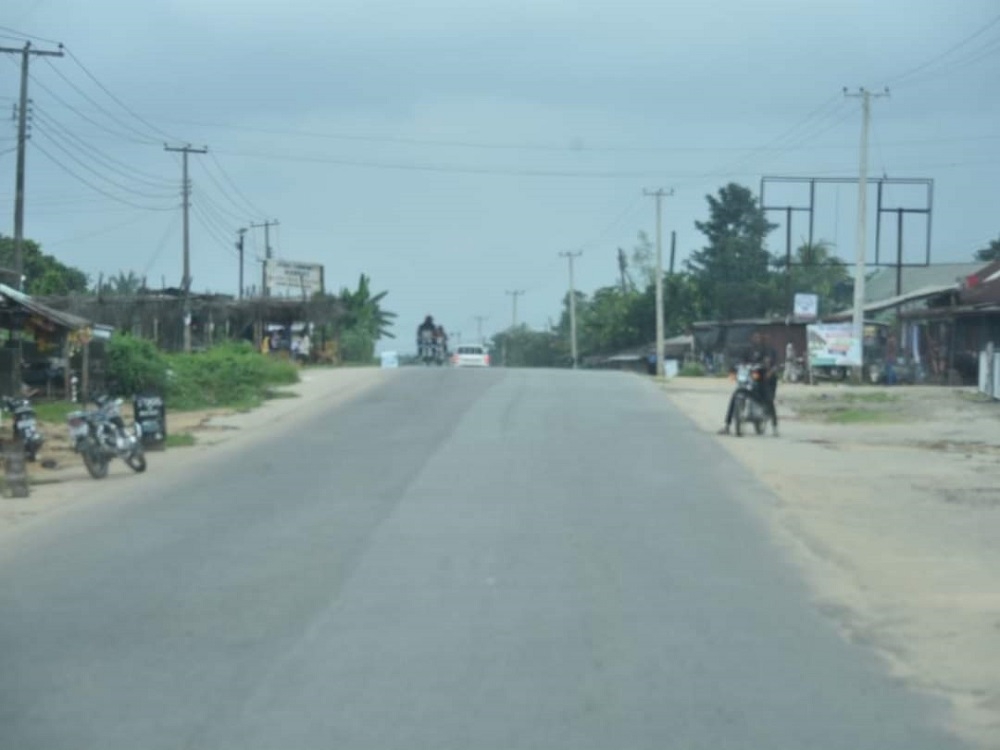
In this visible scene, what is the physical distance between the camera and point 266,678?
30.8 feet

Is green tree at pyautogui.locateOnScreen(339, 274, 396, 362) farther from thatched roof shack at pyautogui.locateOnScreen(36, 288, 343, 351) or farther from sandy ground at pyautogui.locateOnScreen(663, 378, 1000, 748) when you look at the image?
sandy ground at pyautogui.locateOnScreen(663, 378, 1000, 748)

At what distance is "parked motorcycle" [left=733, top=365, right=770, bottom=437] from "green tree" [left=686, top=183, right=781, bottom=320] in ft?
155

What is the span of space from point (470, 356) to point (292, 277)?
31.6 ft

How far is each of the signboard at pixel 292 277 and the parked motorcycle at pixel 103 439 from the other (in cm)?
4912

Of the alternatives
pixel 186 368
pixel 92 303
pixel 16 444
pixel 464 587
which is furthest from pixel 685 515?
pixel 92 303

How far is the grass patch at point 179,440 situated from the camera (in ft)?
87.6

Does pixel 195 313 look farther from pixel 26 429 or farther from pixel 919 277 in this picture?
pixel 919 277

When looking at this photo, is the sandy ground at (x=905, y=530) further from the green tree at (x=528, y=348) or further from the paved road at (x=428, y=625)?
the green tree at (x=528, y=348)

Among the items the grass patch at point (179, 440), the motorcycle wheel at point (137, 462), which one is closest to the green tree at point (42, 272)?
the grass patch at point (179, 440)

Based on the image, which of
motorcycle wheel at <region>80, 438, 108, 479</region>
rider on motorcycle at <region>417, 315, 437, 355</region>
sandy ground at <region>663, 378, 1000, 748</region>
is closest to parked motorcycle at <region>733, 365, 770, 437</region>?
→ sandy ground at <region>663, 378, 1000, 748</region>

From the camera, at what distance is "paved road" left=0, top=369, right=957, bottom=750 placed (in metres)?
8.34

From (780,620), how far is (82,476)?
44.8 feet

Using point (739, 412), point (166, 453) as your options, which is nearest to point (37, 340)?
point (166, 453)

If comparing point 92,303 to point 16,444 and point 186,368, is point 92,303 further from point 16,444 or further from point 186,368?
point 16,444
